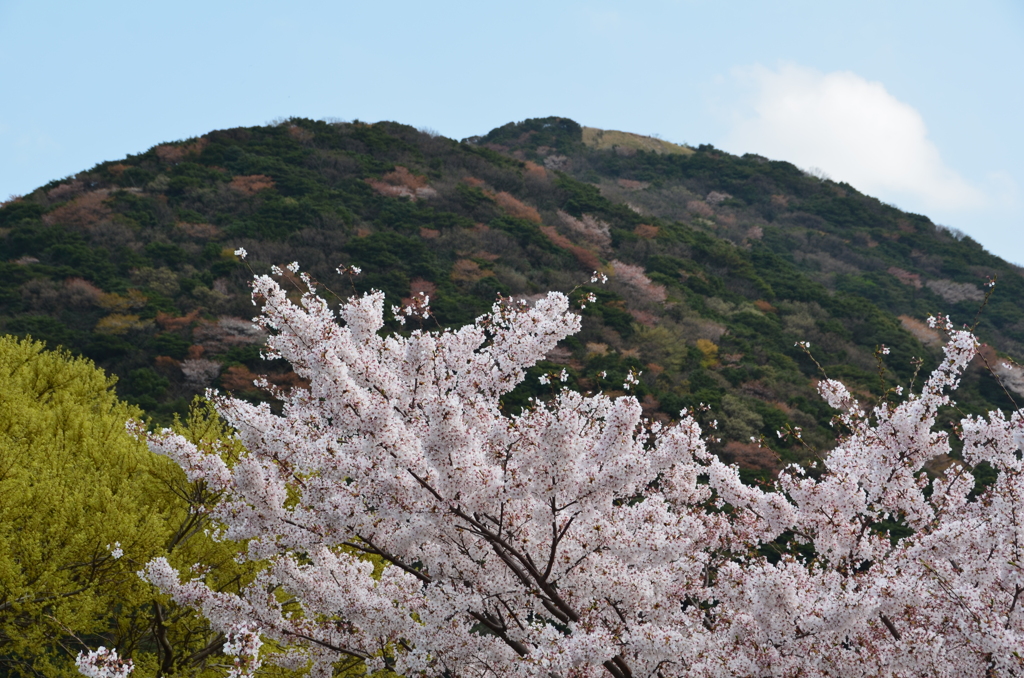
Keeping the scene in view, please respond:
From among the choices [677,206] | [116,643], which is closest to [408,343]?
[116,643]

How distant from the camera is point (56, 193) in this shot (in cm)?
3428

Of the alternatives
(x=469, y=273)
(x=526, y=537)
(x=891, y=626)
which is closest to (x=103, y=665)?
(x=526, y=537)

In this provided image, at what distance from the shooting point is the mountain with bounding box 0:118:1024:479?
24.7 meters

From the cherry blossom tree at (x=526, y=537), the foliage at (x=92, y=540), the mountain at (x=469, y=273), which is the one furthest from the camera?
the mountain at (x=469, y=273)

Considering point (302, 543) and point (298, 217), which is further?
point (298, 217)

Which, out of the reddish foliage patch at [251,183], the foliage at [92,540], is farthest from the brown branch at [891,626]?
the reddish foliage patch at [251,183]

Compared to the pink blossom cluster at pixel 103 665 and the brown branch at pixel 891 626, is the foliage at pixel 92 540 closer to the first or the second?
the pink blossom cluster at pixel 103 665

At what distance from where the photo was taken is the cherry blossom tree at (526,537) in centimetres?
575

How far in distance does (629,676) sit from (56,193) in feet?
122

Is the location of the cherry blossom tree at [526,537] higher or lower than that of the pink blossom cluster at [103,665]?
higher

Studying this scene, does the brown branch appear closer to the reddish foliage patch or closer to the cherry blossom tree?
the cherry blossom tree

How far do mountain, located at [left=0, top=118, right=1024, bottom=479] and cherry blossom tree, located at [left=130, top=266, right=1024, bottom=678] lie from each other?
12713mm

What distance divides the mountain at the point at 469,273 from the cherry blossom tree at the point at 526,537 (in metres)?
12.7

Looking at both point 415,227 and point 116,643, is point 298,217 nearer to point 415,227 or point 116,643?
point 415,227
